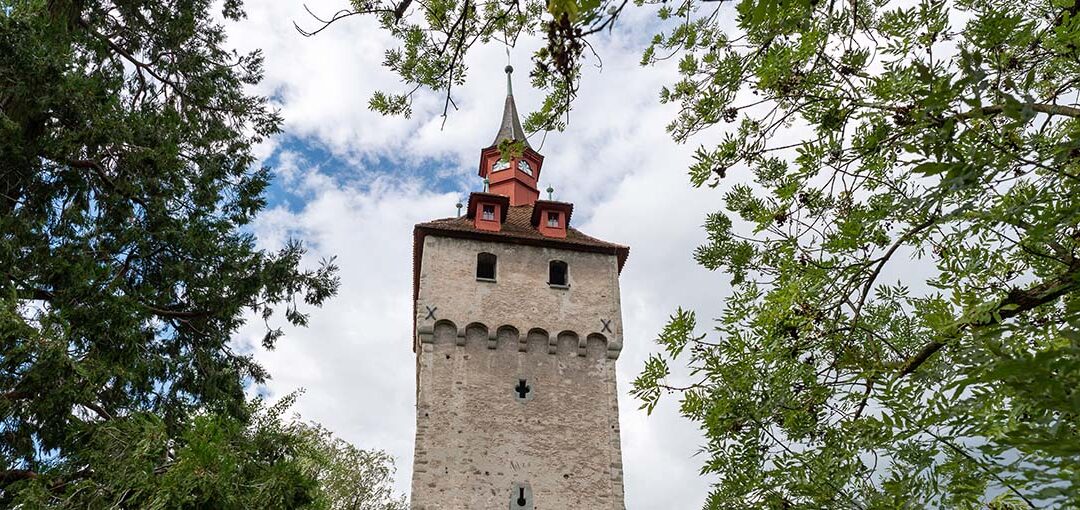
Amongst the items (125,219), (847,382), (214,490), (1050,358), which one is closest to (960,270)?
(847,382)

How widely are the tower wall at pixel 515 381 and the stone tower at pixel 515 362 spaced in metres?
0.02

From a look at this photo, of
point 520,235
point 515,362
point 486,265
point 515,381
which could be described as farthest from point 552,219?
point 515,381

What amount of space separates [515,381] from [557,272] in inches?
129

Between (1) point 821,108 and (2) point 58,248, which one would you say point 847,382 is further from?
(2) point 58,248

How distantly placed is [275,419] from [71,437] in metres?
2.05

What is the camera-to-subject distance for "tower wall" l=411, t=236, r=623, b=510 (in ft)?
46.2

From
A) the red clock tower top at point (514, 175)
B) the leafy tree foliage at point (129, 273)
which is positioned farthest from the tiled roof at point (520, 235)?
the leafy tree foliage at point (129, 273)

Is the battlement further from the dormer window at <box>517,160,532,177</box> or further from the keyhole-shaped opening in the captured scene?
the dormer window at <box>517,160,532,177</box>

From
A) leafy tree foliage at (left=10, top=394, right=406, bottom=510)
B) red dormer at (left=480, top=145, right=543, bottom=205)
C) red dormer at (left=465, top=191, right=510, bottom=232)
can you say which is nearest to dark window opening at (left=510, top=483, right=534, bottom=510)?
red dormer at (left=465, top=191, right=510, bottom=232)

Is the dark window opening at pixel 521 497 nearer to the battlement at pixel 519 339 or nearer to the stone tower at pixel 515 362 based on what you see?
the stone tower at pixel 515 362

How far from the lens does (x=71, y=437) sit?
6.03 m

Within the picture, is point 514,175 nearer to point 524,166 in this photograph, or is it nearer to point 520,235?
point 524,166

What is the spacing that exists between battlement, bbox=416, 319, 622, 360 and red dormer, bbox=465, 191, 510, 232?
2958 millimetres

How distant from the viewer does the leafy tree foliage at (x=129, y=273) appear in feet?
18.7
